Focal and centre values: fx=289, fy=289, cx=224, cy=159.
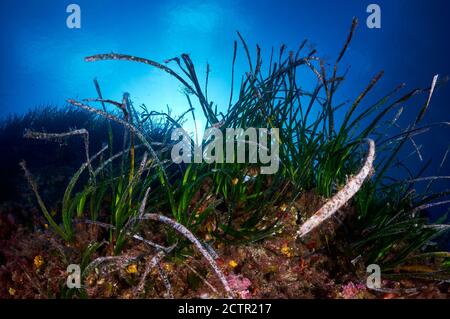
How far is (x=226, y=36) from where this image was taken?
58812 millimetres

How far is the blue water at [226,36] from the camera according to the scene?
5159 cm

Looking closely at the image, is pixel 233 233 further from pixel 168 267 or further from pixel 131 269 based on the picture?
pixel 131 269

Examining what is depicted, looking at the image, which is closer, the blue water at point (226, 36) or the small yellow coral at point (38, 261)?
the small yellow coral at point (38, 261)

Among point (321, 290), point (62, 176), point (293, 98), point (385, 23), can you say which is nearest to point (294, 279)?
point (321, 290)

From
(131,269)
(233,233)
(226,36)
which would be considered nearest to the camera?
(131,269)

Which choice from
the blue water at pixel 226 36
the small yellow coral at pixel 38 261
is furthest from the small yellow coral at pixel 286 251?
the blue water at pixel 226 36

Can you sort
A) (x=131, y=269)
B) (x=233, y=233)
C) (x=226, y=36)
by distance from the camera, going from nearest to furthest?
(x=131, y=269), (x=233, y=233), (x=226, y=36)

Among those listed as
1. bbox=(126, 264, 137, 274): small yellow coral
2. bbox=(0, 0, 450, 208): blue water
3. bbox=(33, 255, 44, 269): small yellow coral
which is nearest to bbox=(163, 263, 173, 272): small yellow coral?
bbox=(126, 264, 137, 274): small yellow coral

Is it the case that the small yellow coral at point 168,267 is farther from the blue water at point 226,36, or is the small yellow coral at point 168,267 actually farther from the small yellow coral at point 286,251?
the blue water at point 226,36

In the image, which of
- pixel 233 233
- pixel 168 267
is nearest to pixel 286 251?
pixel 233 233

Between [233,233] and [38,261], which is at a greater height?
[233,233]

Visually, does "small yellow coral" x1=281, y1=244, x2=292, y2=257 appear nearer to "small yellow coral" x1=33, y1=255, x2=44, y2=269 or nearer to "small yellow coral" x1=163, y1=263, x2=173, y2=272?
"small yellow coral" x1=163, y1=263, x2=173, y2=272

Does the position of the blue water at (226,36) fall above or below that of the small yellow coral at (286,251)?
above

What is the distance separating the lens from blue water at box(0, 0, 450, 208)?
169 ft
